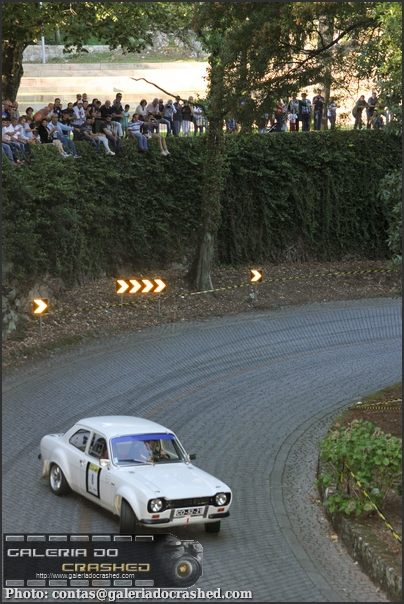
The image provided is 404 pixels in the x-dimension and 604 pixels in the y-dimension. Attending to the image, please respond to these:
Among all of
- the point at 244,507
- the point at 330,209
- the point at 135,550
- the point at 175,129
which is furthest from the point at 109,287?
the point at 135,550

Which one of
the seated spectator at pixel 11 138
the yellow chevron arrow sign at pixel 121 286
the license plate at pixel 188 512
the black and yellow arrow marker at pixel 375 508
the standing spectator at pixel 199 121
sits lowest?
the yellow chevron arrow sign at pixel 121 286

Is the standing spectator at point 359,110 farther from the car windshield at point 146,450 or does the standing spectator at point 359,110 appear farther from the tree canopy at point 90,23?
the car windshield at point 146,450

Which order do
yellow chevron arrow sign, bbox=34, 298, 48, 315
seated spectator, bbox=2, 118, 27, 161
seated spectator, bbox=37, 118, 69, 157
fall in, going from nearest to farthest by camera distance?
yellow chevron arrow sign, bbox=34, 298, 48, 315 < seated spectator, bbox=2, 118, 27, 161 < seated spectator, bbox=37, 118, 69, 157

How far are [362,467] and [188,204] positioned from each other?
1960cm

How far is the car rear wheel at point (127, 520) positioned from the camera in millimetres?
13000

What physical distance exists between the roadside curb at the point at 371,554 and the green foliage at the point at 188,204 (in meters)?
13.7

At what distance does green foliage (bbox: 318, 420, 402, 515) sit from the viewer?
44.4 feet

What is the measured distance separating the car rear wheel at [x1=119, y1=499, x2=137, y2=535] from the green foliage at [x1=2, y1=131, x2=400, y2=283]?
12.7 meters

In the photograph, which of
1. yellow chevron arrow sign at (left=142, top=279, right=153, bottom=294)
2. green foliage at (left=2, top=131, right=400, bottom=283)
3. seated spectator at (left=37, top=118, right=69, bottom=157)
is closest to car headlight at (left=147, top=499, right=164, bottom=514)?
green foliage at (left=2, top=131, right=400, bottom=283)

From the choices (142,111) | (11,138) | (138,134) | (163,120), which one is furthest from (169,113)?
(11,138)

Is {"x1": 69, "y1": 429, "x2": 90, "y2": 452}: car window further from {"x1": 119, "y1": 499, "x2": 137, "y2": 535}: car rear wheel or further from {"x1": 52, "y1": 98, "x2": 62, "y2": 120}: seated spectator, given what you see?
{"x1": 52, "y1": 98, "x2": 62, "y2": 120}: seated spectator

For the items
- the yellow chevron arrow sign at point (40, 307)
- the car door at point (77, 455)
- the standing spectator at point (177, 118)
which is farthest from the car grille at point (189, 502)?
the standing spectator at point (177, 118)

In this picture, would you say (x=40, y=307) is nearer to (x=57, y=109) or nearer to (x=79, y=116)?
(x=79, y=116)

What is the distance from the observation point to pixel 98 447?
1422cm
